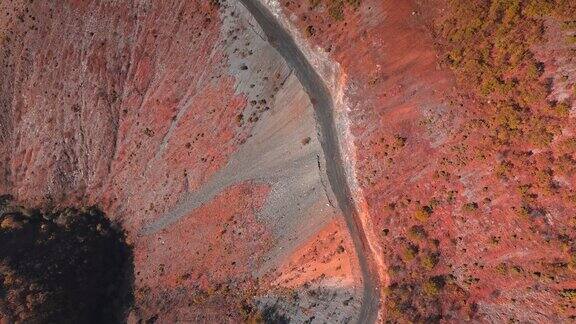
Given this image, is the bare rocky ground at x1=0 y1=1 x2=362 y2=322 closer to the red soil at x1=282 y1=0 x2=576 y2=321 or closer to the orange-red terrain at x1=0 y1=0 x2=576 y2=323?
the orange-red terrain at x1=0 y1=0 x2=576 y2=323

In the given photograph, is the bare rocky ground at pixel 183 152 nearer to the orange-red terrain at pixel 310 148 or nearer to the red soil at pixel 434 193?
the orange-red terrain at pixel 310 148

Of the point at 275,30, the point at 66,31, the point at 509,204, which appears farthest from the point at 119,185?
the point at 509,204

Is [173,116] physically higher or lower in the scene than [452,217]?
higher

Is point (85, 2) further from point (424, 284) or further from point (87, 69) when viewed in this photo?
point (424, 284)

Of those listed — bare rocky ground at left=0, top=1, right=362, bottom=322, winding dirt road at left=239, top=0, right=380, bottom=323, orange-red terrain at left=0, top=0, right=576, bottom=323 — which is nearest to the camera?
orange-red terrain at left=0, top=0, right=576, bottom=323

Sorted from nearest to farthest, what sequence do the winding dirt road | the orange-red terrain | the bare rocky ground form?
the orange-red terrain, the winding dirt road, the bare rocky ground

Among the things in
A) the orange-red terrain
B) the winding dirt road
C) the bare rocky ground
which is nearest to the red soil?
the orange-red terrain

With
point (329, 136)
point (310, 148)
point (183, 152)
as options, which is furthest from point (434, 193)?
point (183, 152)

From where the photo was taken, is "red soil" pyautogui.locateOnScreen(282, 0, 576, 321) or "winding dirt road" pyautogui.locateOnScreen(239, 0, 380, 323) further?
"winding dirt road" pyautogui.locateOnScreen(239, 0, 380, 323)
